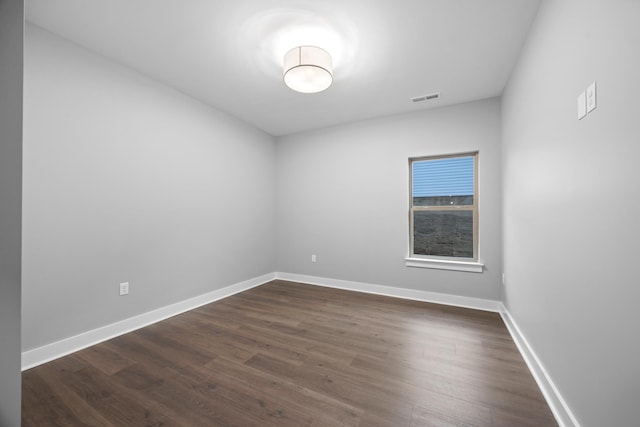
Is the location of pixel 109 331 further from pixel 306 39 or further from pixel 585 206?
pixel 585 206

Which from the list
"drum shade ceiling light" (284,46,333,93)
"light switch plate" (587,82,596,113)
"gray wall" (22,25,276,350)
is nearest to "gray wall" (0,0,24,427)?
"gray wall" (22,25,276,350)

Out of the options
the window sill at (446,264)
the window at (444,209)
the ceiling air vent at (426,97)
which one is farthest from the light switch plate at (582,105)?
the window sill at (446,264)

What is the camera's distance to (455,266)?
3.23m

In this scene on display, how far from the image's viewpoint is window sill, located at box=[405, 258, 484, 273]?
313 centimetres

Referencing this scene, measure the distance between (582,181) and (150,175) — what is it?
345 centimetres

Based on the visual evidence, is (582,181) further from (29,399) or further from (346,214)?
(29,399)

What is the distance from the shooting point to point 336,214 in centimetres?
407

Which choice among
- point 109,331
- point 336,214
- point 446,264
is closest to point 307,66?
point 336,214

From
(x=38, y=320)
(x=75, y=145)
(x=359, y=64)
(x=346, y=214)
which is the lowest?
(x=38, y=320)

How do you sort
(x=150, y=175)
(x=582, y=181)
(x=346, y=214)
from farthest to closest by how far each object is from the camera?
(x=346, y=214)
(x=150, y=175)
(x=582, y=181)

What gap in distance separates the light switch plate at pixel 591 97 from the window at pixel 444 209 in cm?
229

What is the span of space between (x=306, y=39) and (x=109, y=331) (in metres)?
3.21

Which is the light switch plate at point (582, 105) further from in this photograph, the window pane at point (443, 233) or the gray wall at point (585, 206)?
the window pane at point (443, 233)

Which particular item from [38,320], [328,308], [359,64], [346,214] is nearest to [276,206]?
[346,214]
